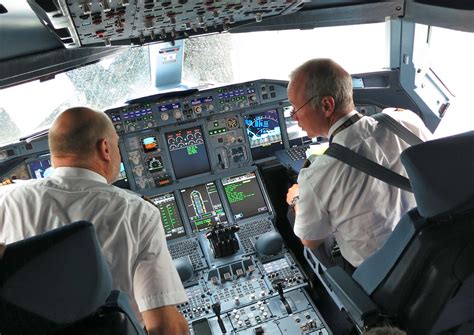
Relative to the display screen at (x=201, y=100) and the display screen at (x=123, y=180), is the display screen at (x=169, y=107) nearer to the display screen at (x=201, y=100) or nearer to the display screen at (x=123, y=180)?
the display screen at (x=201, y=100)

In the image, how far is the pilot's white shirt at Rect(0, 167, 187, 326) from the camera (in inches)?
60.7

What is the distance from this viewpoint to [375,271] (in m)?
1.72

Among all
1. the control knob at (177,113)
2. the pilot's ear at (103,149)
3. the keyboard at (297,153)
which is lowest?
the keyboard at (297,153)

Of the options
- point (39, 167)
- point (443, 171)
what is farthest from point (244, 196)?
point (443, 171)

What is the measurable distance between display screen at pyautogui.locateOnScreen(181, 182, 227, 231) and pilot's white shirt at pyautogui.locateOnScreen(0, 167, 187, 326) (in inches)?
76.4

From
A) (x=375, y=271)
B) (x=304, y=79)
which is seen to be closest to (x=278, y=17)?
(x=304, y=79)

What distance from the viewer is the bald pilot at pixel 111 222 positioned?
154cm

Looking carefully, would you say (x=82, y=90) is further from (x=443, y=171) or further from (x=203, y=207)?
(x=443, y=171)

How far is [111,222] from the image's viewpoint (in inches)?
60.9

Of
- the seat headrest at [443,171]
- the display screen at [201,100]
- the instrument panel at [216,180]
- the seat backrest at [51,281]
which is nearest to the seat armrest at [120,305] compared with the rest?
the seat backrest at [51,281]

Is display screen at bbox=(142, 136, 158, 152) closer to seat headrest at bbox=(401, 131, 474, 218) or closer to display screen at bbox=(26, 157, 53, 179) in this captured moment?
display screen at bbox=(26, 157, 53, 179)

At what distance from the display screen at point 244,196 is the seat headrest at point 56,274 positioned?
8.28ft

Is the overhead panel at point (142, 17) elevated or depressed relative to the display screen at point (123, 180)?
elevated

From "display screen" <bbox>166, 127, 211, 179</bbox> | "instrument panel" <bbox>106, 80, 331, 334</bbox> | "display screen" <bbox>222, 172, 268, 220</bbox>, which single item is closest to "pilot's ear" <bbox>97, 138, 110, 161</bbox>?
"instrument panel" <bbox>106, 80, 331, 334</bbox>
